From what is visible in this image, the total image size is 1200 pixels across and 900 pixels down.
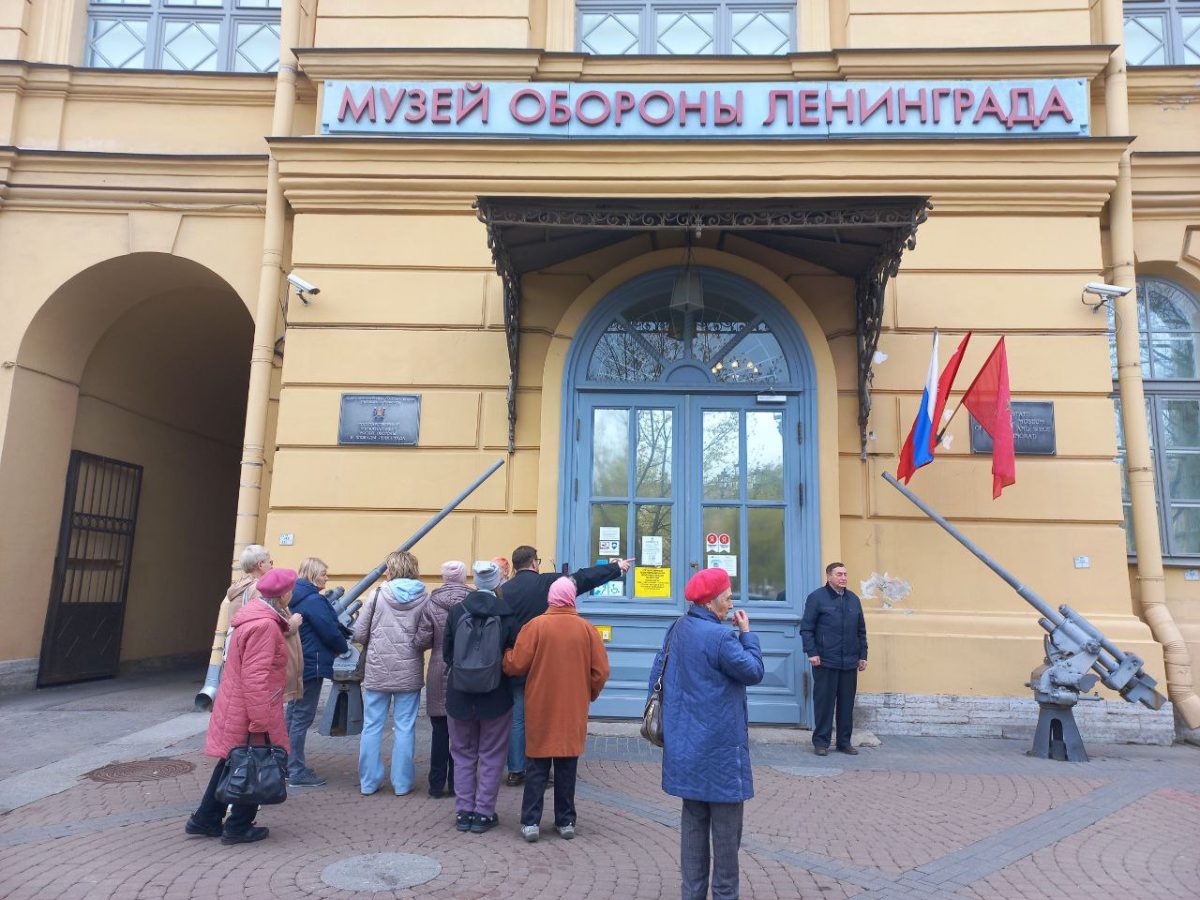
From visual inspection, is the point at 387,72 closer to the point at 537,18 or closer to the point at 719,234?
the point at 537,18

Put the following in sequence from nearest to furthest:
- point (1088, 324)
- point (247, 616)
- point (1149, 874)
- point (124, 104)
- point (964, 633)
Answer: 1. point (1149, 874)
2. point (247, 616)
3. point (964, 633)
4. point (1088, 324)
5. point (124, 104)

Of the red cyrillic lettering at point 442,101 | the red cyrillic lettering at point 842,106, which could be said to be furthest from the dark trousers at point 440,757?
the red cyrillic lettering at point 842,106

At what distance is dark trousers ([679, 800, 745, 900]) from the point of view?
364cm

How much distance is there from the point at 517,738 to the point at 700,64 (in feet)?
22.6

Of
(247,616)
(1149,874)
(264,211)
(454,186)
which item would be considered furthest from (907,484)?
(264,211)

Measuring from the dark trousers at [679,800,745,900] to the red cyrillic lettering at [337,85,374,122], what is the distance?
7.57m

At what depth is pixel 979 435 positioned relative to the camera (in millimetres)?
7961

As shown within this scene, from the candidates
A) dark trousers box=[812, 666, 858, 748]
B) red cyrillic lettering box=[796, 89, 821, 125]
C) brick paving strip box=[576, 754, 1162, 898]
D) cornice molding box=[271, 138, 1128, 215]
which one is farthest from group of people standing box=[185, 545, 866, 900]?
red cyrillic lettering box=[796, 89, 821, 125]

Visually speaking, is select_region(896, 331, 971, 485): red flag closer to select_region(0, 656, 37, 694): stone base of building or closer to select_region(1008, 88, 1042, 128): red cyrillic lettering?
select_region(1008, 88, 1042, 128): red cyrillic lettering

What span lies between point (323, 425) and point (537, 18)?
5.00 meters

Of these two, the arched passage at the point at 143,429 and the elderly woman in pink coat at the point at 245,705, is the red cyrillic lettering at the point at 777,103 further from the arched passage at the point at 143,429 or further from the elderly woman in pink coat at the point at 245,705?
the elderly woman in pink coat at the point at 245,705

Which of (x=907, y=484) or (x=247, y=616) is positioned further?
(x=907, y=484)

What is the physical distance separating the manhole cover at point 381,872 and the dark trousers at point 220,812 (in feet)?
2.12

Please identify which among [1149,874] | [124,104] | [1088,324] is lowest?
[1149,874]
